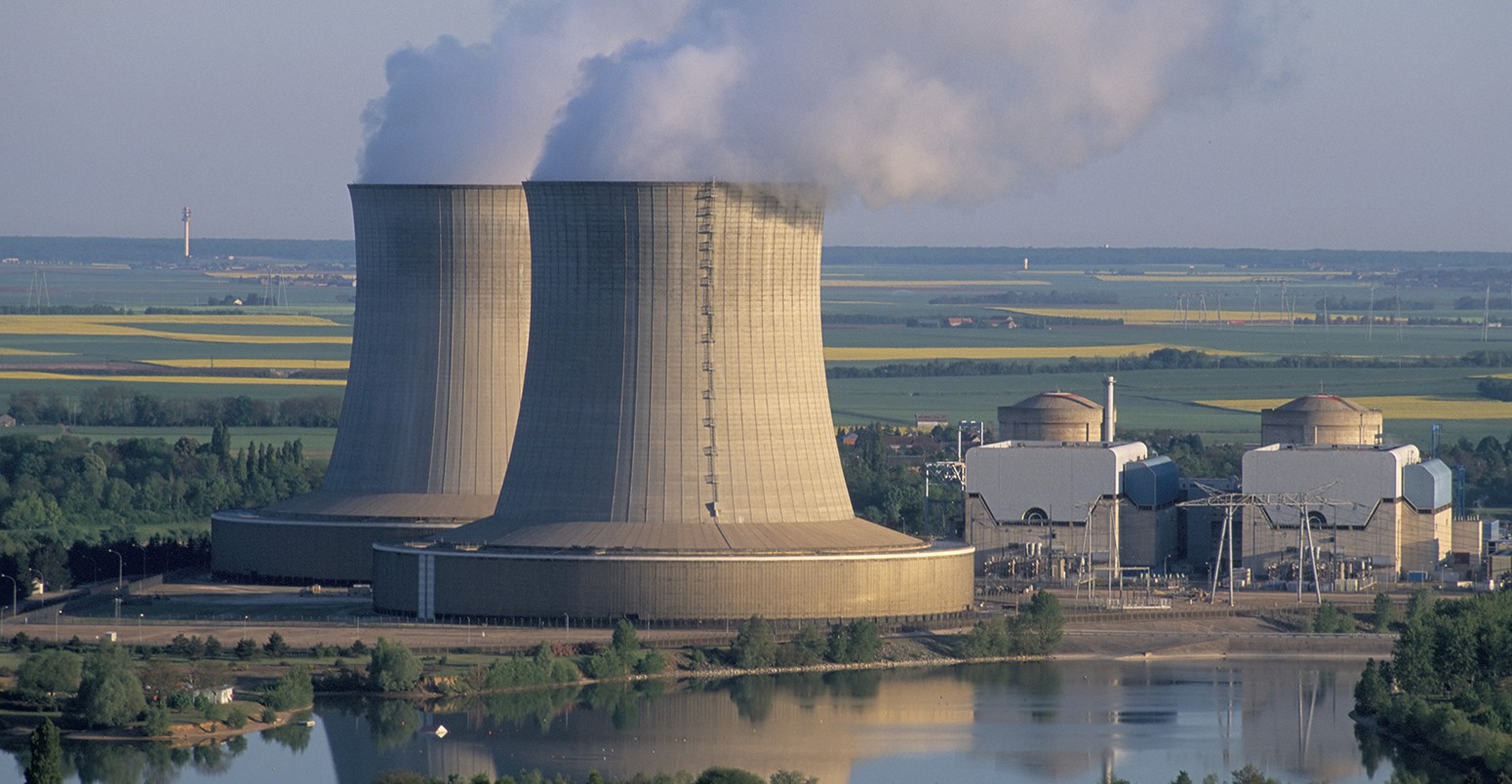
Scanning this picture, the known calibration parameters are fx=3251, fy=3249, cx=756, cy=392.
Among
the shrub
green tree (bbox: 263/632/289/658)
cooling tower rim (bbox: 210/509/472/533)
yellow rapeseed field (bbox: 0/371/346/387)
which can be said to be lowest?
the shrub

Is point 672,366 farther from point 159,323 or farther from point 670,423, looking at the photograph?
point 159,323

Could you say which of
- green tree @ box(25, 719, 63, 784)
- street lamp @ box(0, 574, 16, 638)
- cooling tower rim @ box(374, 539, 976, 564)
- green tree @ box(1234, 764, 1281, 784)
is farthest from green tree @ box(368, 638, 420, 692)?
green tree @ box(1234, 764, 1281, 784)

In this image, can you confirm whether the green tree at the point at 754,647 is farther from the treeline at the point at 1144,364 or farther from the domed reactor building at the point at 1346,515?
the treeline at the point at 1144,364

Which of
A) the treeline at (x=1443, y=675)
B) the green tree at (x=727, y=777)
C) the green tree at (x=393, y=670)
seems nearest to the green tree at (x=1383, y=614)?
the treeline at (x=1443, y=675)

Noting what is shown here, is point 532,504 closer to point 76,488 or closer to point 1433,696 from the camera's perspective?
point 1433,696

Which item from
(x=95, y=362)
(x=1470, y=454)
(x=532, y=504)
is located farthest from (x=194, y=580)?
(x=95, y=362)

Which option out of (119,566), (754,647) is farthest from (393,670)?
(119,566)

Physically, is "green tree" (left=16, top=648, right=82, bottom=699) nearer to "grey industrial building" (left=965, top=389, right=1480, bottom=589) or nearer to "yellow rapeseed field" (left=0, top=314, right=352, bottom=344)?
"grey industrial building" (left=965, top=389, right=1480, bottom=589)
